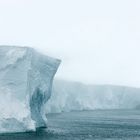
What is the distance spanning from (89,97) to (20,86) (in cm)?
6385

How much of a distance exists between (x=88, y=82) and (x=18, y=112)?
2707 inches

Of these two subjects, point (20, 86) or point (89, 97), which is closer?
point (20, 86)

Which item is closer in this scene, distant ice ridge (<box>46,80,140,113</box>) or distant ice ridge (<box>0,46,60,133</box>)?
distant ice ridge (<box>0,46,60,133</box>)

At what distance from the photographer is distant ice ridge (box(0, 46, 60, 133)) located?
149 ft

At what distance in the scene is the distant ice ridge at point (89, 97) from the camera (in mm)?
92537

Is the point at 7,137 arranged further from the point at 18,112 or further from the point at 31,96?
the point at 31,96

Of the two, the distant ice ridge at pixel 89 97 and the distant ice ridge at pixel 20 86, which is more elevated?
the distant ice ridge at pixel 20 86

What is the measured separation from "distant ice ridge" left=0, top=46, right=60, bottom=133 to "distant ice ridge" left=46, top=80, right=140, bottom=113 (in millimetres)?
37469

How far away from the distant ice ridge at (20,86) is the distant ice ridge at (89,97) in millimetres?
37469

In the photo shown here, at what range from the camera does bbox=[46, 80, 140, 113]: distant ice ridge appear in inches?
3643

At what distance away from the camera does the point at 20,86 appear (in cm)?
4653

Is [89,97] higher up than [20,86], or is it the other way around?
[20,86]

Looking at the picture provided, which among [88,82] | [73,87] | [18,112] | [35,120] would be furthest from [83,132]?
[88,82]

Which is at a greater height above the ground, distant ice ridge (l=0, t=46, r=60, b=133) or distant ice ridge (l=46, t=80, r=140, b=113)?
distant ice ridge (l=0, t=46, r=60, b=133)
